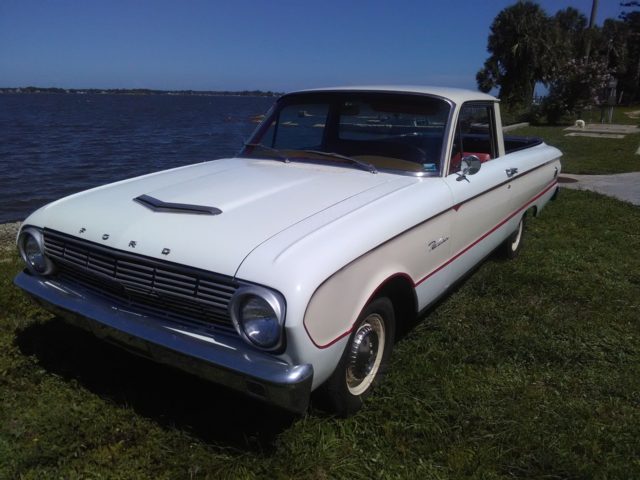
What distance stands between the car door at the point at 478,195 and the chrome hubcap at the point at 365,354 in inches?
32.7

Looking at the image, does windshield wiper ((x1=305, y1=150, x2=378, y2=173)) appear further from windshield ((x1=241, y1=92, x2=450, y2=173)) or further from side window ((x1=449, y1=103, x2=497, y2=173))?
side window ((x1=449, y1=103, x2=497, y2=173))

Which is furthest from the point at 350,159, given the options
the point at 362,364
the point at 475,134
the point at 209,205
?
the point at 475,134

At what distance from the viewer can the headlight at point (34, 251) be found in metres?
2.66

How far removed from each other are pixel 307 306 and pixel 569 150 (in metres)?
12.7

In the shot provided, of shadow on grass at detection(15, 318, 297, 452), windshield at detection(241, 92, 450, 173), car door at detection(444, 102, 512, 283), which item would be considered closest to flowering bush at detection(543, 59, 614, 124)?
car door at detection(444, 102, 512, 283)

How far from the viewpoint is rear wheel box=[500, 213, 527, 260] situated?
4730mm

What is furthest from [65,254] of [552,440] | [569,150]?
[569,150]

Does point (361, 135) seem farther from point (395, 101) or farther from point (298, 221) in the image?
point (298, 221)

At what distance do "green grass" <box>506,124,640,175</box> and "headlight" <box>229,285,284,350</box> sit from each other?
31.0 ft

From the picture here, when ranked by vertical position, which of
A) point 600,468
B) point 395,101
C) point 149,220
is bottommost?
point 600,468

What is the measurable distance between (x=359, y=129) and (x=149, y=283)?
81.5 inches

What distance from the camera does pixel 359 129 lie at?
3.75 metres

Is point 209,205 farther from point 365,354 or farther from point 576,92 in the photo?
point 576,92

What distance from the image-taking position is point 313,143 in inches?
154
